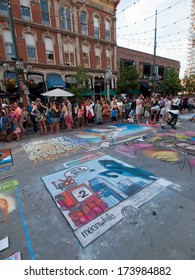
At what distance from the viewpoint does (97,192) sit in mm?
3070

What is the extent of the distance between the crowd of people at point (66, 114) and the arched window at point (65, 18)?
11101mm

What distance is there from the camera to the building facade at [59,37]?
1356 cm

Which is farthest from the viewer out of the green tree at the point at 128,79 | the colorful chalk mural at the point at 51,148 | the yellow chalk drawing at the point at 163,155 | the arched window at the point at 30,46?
the green tree at the point at 128,79

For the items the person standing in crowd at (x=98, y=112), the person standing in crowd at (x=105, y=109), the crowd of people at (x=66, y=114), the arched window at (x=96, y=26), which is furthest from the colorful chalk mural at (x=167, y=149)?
the arched window at (x=96, y=26)

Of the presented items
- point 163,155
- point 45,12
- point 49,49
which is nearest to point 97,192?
point 163,155

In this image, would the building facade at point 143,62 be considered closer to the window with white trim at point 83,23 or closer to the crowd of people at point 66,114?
the window with white trim at point 83,23

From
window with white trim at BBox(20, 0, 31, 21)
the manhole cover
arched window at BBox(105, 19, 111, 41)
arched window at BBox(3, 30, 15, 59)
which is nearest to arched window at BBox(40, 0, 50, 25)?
window with white trim at BBox(20, 0, 31, 21)

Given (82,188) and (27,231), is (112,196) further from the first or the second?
(27,231)

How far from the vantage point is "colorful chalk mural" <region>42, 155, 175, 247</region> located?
2365 millimetres

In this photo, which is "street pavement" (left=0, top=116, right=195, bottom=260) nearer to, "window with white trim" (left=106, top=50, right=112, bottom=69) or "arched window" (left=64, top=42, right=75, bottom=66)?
"arched window" (left=64, top=42, right=75, bottom=66)

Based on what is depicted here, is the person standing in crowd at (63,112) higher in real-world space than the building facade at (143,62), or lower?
lower

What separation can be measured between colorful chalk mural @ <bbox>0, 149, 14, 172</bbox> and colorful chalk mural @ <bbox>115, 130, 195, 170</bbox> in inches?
139

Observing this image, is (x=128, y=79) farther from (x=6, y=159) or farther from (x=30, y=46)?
(x=6, y=159)

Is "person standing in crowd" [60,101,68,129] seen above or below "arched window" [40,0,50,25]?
below
